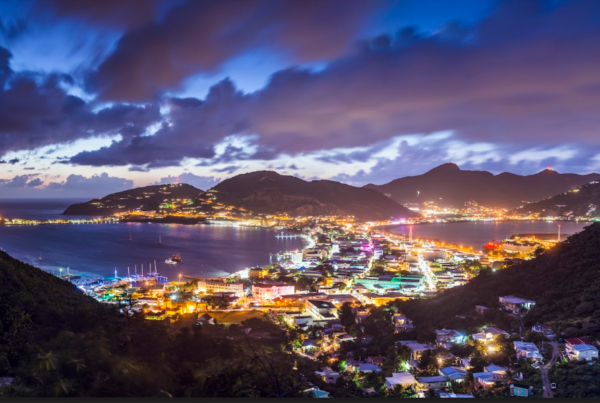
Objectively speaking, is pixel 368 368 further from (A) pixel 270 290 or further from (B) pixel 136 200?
(B) pixel 136 200

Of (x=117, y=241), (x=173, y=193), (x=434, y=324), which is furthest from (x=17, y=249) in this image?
(x=173, y=193)

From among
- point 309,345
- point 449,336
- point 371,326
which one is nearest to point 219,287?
point 371,326

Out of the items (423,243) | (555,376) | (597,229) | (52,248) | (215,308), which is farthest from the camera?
(423,243)

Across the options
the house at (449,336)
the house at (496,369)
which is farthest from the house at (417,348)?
the house at (496,369)

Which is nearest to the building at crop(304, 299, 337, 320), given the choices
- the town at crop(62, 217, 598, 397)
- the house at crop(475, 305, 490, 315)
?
the town at crop(62, 217, 598, 397)

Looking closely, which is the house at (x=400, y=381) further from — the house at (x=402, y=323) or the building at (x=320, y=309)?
the building at (x=320, y=309)

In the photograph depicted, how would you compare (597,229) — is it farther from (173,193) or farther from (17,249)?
(173,193)
